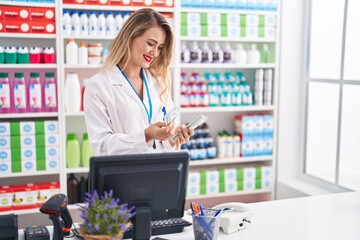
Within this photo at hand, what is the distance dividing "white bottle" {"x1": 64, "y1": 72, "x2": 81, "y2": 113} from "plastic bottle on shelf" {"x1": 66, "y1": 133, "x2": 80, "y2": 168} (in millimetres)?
254

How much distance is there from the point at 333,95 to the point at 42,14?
2.69 meters

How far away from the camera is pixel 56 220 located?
5.83 feet

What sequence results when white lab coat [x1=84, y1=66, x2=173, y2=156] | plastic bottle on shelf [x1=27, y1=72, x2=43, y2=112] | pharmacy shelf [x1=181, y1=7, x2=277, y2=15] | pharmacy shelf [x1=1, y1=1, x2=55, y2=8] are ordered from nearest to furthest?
white lab coat [x1=84, y1=66, x2=173, y2=156] < pharmacy shelf [x1=1, y1=1, x2=55, y2=8] < plastic bottle on shelf [x1=27, y1=72, x2=43, y2=112] < pharmacy shelf [x1=181, y1=7, x2=277, y2=15]

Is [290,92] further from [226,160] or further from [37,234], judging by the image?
[37,234]

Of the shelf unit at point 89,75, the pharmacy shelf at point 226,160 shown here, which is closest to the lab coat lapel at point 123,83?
the shelf unit at point 89,75

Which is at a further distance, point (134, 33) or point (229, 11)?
point (229, 11)

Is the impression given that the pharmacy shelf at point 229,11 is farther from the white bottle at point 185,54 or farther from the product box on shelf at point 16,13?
the product box on shelf at point 16,13

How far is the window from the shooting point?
12.9 feet

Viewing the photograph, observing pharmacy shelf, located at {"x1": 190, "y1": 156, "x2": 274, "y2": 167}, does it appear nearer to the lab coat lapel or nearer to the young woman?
the young woman

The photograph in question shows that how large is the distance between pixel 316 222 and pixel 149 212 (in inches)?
36.6

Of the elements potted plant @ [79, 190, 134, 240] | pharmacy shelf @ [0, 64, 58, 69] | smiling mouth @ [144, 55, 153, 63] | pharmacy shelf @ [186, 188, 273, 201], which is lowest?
pharmacy shelf @ [186, 188, 273, 201]

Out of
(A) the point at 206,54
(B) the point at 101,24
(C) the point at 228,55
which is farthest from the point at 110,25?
(C) the point at 228,55

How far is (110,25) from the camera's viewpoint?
12.6 ft

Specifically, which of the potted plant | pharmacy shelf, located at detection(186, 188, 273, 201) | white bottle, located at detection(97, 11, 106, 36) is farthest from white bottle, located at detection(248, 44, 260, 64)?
the potted plant
